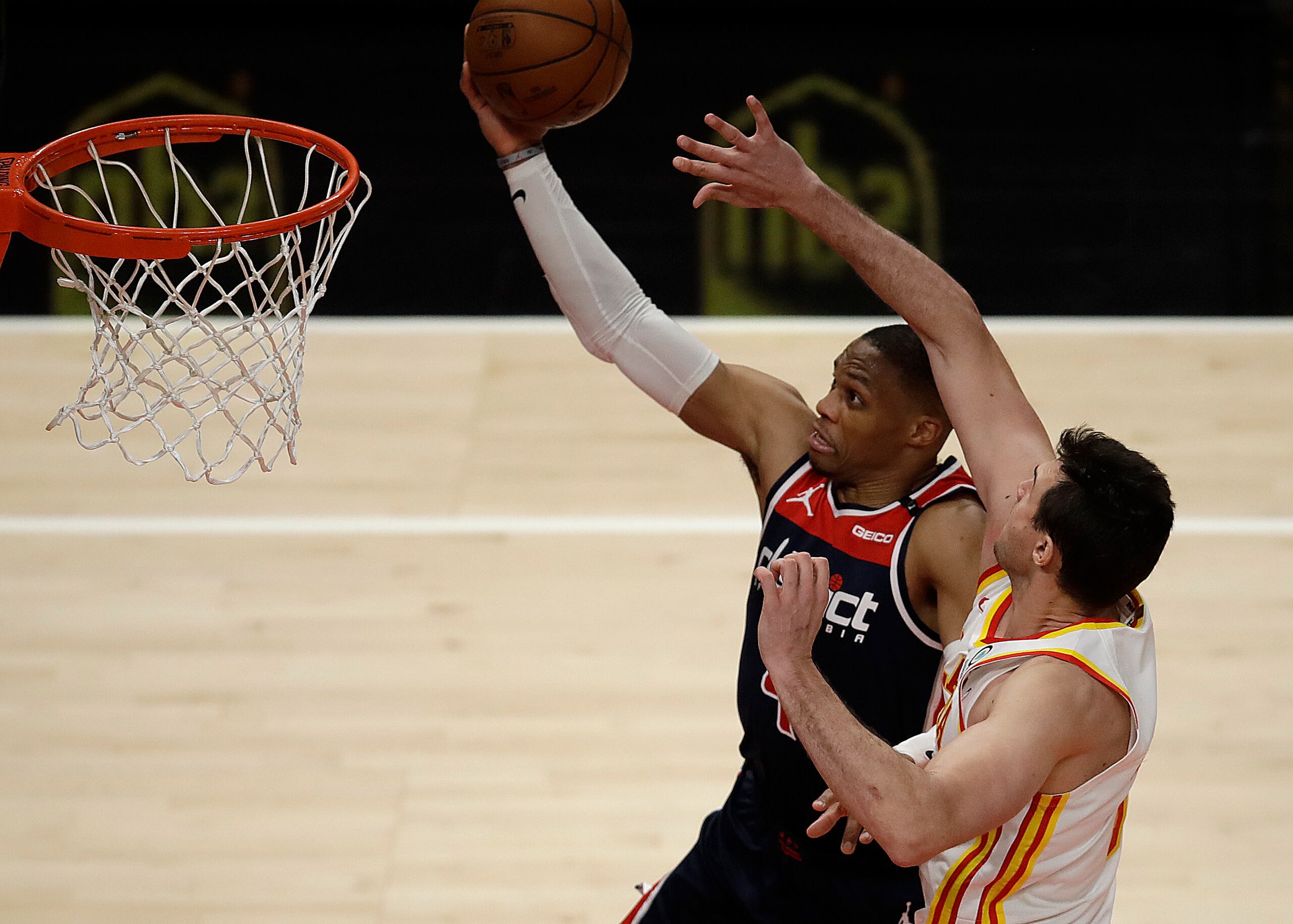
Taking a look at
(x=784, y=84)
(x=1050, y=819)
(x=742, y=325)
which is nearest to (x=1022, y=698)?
(x=1050, y=819)

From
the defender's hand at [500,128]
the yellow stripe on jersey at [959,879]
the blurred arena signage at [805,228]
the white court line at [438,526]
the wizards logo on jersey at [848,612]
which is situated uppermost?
the defender's hand at [500,128]

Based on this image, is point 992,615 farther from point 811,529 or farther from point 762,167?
point 762,167

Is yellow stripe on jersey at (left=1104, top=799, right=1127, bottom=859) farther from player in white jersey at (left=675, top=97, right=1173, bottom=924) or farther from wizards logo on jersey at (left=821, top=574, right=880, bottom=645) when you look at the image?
wizards logo on jersey at (left=821, top=574, right=880, bottom=645)

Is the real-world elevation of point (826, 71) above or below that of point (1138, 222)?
above

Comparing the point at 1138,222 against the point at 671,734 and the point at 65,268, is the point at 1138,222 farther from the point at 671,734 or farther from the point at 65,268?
the point at 65,268

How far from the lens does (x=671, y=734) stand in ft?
15.6

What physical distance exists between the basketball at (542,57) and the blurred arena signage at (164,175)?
15.8ft

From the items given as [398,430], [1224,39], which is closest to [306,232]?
[398,430]

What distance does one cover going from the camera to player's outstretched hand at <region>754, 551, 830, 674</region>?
2.09 meters

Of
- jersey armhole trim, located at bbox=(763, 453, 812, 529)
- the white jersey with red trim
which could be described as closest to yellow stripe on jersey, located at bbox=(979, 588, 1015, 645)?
the white jersey with red trim

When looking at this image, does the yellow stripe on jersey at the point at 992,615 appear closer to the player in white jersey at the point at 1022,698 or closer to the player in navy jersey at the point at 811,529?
the player in white jersey at the point at 1022,698

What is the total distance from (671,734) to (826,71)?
15.9 ft

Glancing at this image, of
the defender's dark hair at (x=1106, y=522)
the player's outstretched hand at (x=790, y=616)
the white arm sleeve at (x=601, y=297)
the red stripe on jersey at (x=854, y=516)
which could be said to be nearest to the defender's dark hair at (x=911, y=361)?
the red stripe on jersey at (x=854, y=516)

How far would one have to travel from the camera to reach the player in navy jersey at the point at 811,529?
2674mm
